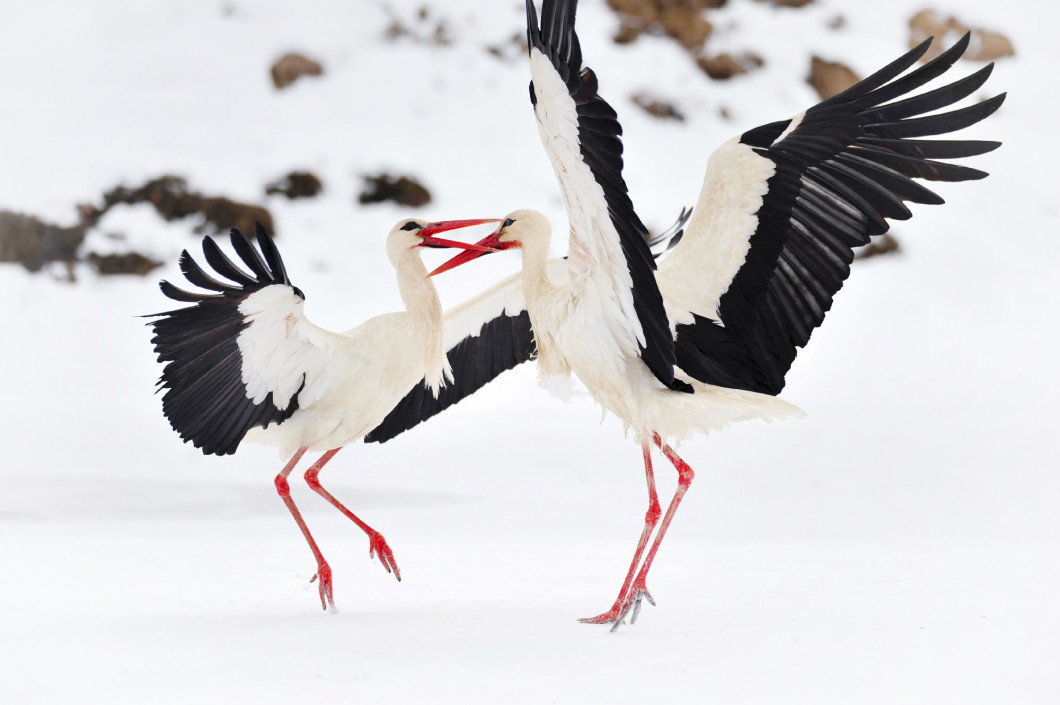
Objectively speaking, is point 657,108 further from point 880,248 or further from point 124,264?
point 124,264

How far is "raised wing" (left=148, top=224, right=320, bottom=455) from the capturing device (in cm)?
355

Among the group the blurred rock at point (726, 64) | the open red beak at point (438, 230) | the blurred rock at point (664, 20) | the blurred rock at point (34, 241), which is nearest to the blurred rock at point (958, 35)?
the blurred rock at point (726, 64)

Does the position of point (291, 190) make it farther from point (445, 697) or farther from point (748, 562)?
point (445, 697)

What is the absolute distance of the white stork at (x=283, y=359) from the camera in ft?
11.7

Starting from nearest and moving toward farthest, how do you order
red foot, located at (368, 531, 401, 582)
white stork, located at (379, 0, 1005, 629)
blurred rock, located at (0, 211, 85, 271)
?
white stork, located at (379, 0, 1005, 629)
red foot, located at (368, 531, 401, 582)
blurred rock, located at (0, 211, 85, 271)

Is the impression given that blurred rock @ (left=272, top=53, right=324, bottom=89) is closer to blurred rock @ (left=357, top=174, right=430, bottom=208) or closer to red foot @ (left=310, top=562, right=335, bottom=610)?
blurred rock @ (left=357, top=174, right=430, bottom=208)

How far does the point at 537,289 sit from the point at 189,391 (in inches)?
47.5

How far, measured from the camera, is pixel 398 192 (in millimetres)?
10227

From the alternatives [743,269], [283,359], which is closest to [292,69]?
[283,359]

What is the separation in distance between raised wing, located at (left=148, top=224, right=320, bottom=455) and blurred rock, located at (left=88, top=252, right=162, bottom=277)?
648 cm

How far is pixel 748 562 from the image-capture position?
4.72m

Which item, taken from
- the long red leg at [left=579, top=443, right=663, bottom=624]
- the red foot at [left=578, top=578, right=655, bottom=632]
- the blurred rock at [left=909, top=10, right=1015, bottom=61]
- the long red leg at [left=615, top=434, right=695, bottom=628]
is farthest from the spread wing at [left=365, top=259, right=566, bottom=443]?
the blurred rock at [left=909, top=10, right=1015, bottom=61]

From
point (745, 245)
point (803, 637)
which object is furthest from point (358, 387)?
point (803, 637)

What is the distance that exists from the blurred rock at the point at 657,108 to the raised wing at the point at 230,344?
7.97m
